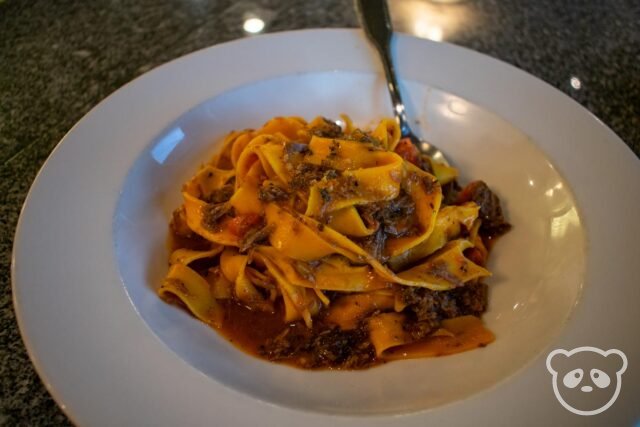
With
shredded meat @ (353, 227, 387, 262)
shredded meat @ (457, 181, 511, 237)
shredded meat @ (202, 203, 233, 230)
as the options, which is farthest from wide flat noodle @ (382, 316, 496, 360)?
shredded meat @ (202, 203, 233, 230)

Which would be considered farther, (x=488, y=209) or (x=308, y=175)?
(x=488, y=209)

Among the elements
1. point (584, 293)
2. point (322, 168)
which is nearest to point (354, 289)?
point (322, 168)

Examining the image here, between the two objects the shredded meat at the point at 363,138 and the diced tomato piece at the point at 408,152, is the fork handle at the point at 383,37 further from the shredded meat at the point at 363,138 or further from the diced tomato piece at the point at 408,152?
the shredded meat at the point at 363,138

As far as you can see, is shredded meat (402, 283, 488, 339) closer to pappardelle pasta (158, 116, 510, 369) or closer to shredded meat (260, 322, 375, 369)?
pappardelle pasta (158, 116, 510, 369)

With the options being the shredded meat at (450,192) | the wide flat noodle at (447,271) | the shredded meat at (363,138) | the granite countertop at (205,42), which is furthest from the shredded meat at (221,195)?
the shredded meat at (450,192)

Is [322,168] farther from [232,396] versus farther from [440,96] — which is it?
[232,396]

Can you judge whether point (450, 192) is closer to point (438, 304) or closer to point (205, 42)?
point (438, 304)

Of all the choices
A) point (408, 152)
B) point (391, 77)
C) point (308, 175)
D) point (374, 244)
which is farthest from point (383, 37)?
point (374, 244)
